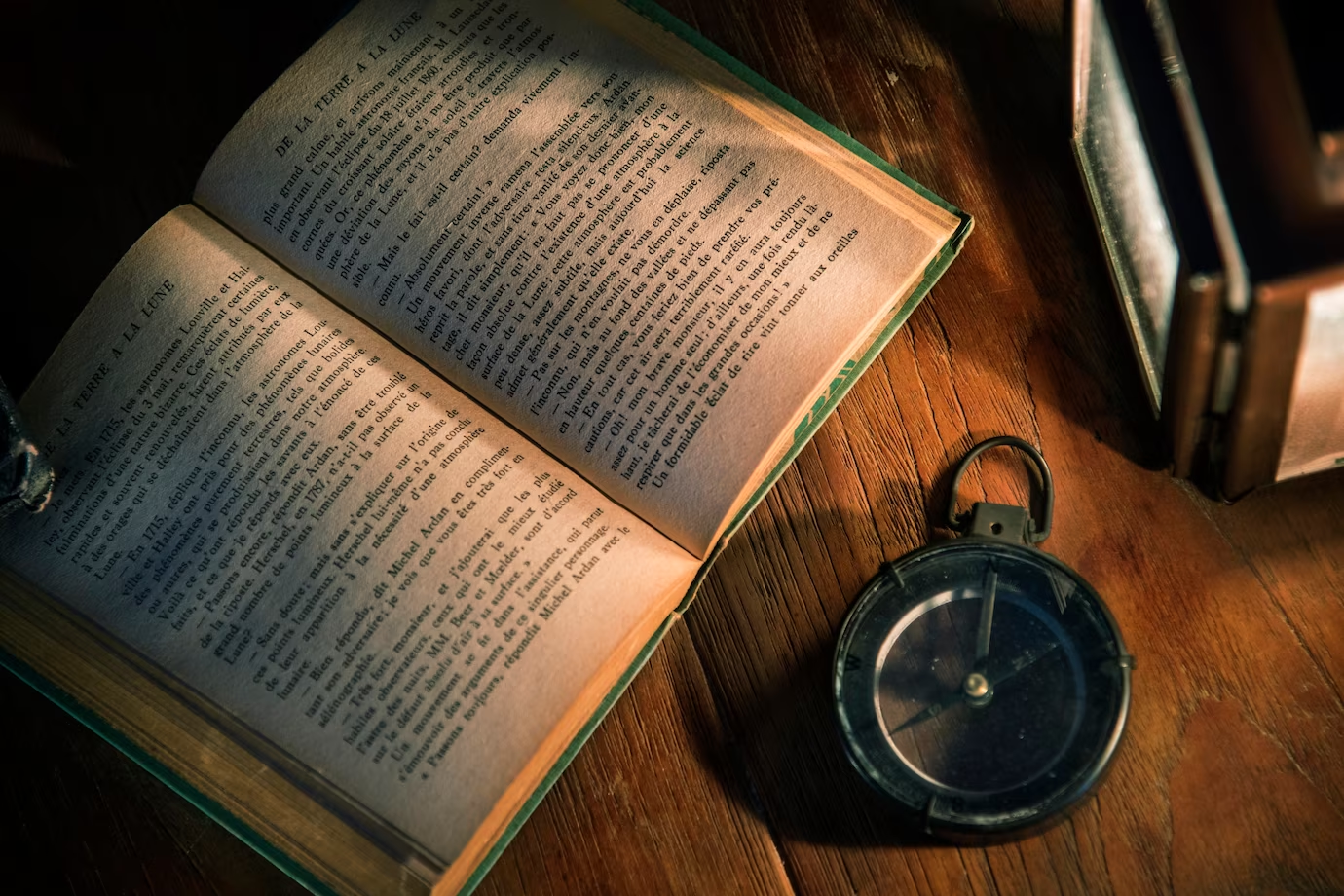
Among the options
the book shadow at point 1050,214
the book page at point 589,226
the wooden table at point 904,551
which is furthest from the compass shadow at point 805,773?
the book shadow at point 1050,214

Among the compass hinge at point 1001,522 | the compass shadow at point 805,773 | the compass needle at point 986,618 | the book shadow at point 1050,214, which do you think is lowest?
the compass shadow at point 805,773

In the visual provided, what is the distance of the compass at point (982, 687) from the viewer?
583mm

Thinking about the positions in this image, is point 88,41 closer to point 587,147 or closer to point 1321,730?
point 587,147

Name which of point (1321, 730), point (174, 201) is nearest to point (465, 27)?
point (174, 201)

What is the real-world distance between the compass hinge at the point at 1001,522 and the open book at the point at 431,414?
118 mm

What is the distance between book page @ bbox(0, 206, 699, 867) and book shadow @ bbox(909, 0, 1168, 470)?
0.92 ft

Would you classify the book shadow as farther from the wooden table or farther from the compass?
the compass

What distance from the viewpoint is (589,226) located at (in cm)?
68

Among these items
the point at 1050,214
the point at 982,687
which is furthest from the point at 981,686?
the point at 1050,214

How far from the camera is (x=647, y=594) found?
2.05ft

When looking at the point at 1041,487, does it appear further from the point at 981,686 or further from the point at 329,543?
the point at 329,543

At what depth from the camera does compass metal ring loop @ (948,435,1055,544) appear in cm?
66

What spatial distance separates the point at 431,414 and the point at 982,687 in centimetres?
36

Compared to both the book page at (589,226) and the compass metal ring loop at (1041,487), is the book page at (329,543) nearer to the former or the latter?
the book page at (589,226)
